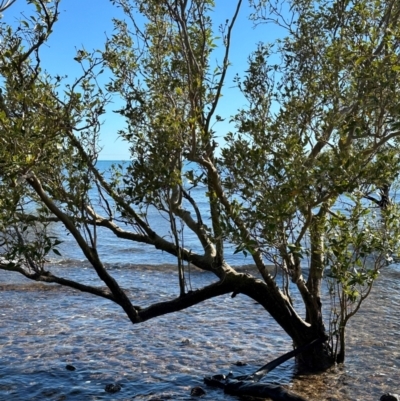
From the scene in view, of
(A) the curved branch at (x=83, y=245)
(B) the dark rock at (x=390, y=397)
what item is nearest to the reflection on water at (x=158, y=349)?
(B) the dark rock at (x=390, y=397)

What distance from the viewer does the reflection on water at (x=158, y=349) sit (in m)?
9.20

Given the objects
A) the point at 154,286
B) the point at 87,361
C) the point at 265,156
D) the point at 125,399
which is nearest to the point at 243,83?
the point at 265,156

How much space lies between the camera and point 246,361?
35.3ft

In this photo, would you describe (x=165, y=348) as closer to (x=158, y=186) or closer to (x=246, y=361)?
(x=246, y=361)

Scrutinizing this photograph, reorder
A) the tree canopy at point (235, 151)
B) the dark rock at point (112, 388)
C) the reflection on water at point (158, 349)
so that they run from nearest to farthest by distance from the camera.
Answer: the tree canopy at point (235, 151) → the dark rock at point (112, 388) → the reflection on water at point (158, 349)

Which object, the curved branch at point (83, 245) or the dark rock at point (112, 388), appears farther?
the dark rock at point (112, 388)

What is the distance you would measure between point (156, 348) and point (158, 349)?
8 centimetres

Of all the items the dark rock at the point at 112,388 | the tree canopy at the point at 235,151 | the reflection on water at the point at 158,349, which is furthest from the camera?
the reflection on water at the point at 158,349

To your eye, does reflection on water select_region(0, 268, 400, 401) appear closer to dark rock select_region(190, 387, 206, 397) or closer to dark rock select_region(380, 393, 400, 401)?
dark rock select_region(190, 387, 206, 397)

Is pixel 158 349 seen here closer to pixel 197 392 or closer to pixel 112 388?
pixel 112 388

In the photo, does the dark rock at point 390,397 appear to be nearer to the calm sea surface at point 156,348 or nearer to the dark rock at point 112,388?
the calm sea surface at point 156,348

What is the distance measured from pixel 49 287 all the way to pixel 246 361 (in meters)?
9.25

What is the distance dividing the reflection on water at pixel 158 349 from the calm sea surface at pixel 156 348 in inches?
0.7

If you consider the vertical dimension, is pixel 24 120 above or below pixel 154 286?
above
